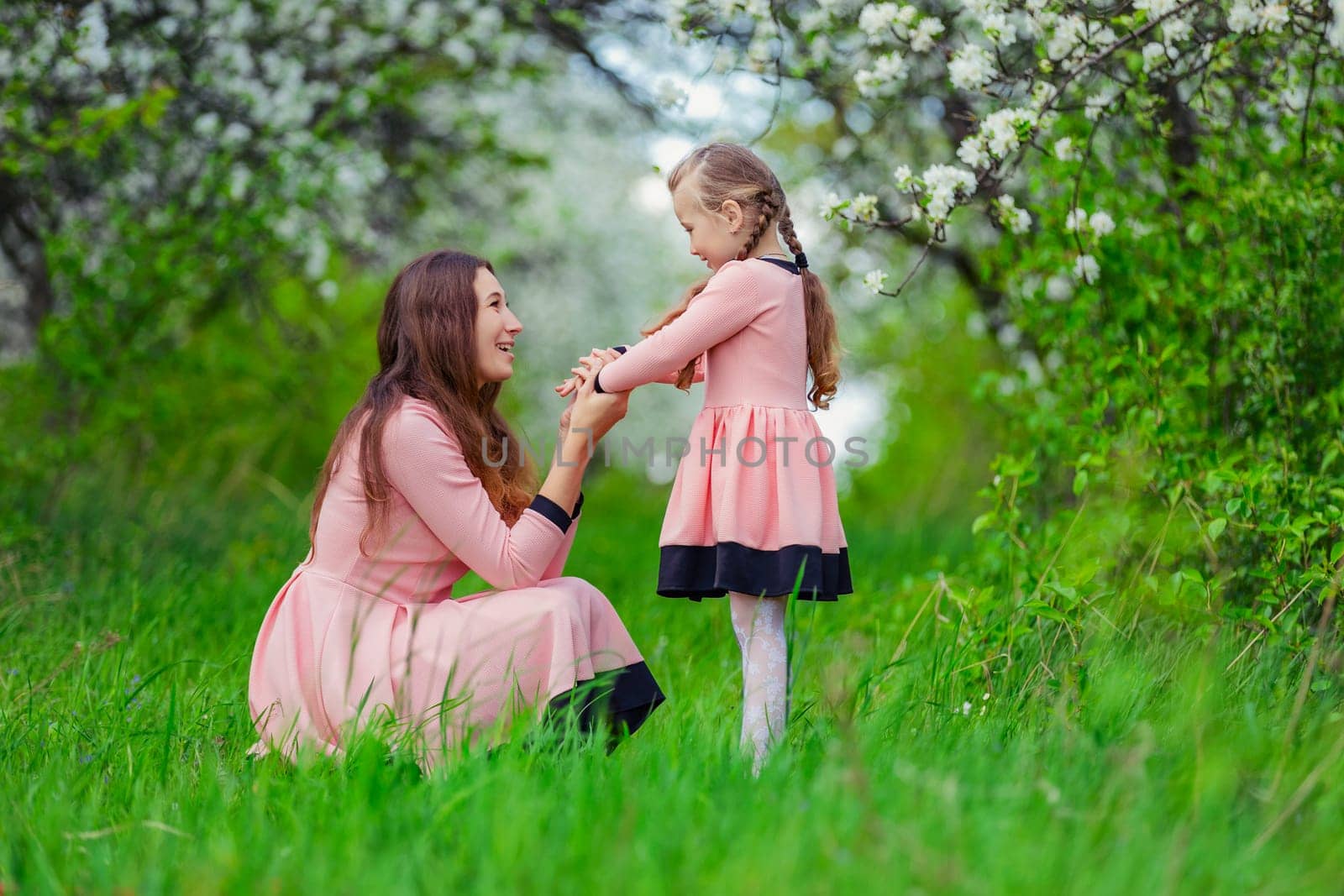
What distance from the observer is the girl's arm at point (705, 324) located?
2654 mm

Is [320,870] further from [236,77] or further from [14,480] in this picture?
[236,77]

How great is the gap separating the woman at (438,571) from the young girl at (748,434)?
24 cm

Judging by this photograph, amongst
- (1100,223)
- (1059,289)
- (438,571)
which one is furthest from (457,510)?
(1059,289)

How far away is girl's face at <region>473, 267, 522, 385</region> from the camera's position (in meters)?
2.92

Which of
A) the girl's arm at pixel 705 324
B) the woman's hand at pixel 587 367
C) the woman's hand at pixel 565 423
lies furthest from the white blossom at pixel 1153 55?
the woman's hand at pixel 565 423

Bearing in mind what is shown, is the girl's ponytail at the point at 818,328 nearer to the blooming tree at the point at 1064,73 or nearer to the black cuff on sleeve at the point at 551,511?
the blooming tree at the point at 1064,73

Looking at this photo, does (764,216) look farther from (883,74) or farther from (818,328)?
(883,74)

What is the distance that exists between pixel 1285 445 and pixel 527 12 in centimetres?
394

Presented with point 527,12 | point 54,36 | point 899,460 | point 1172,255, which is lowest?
point 899,460

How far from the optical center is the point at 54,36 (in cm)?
492

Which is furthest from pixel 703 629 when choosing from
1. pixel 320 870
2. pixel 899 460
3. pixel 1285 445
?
pixel 899 460

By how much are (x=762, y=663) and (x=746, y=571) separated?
0.22 metres

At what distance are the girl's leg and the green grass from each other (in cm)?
5

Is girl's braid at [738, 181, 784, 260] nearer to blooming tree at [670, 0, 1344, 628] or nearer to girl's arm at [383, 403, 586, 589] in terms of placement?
blooming tree at [670, 0, 1344, 628]
